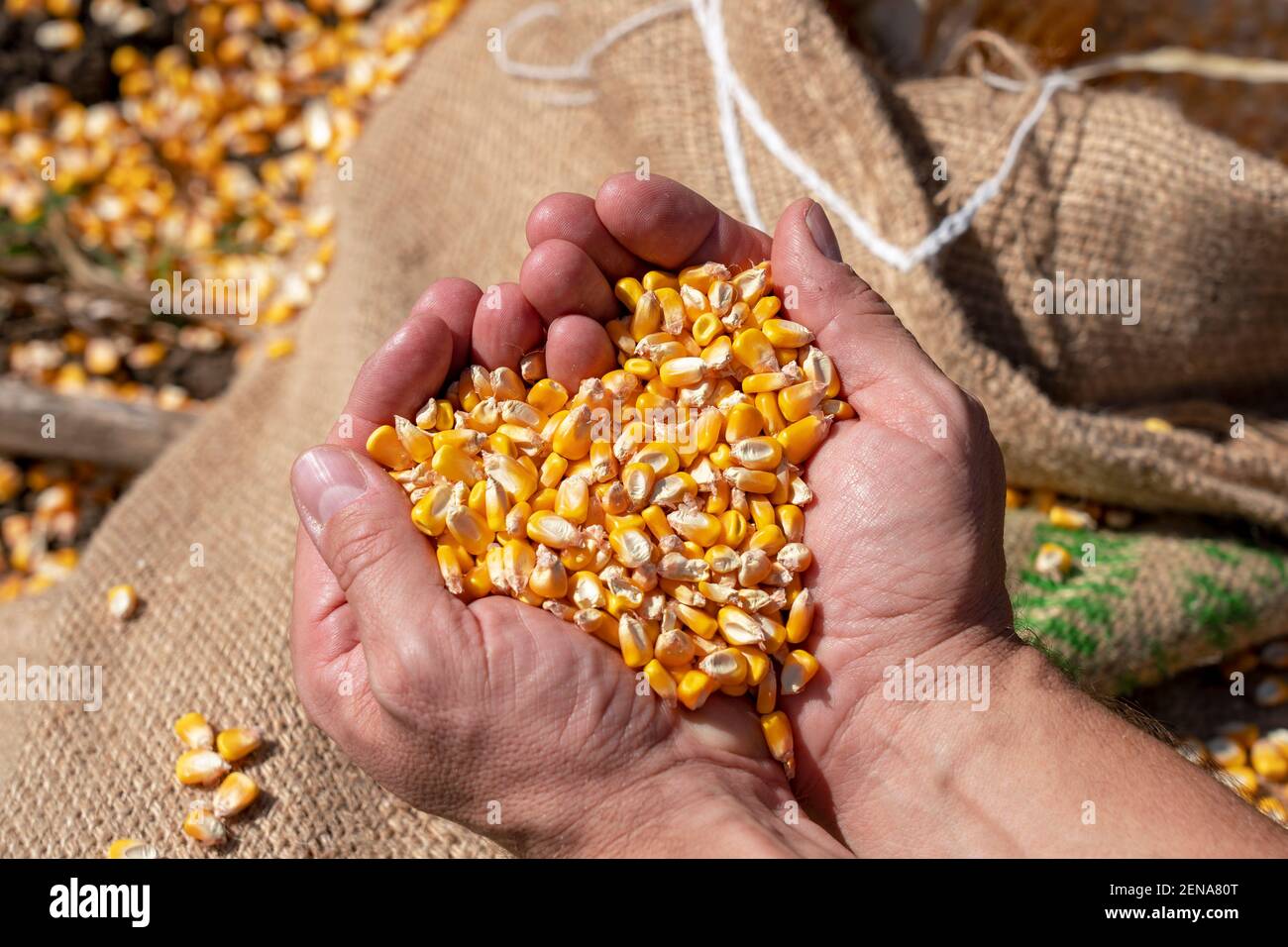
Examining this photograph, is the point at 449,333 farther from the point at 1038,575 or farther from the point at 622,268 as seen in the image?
the point at 1038,575

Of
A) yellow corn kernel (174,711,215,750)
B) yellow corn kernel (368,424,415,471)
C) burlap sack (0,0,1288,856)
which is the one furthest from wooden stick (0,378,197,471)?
yellow corn kernel (368,424,415,471)

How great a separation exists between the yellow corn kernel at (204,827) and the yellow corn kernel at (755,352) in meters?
1.20

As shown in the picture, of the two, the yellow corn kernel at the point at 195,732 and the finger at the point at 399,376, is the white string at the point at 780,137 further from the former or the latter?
the yellow corn kernel at the point at 195,732

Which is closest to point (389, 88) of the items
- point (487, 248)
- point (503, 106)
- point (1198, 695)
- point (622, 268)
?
point (503, 106)

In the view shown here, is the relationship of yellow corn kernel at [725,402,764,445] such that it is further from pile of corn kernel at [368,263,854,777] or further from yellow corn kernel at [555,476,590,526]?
yellow corn kernel at [555,476,590,526]

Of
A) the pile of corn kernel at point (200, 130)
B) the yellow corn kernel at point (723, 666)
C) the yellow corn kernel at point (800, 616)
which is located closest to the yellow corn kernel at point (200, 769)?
the yellow corn kernel at point (723, 666)

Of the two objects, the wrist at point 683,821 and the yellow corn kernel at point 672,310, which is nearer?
the wrist at point 683,821

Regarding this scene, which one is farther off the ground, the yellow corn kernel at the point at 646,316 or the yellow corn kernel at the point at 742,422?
the yellow corn kernel at the point at 646,316

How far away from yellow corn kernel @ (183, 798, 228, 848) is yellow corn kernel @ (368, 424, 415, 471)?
73 cm

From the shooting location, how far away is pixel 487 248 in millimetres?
2814

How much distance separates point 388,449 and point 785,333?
643mm

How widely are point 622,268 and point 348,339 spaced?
100 centimetres

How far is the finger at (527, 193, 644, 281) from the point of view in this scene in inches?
73.5

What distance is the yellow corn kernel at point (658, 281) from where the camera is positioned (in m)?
1.89
